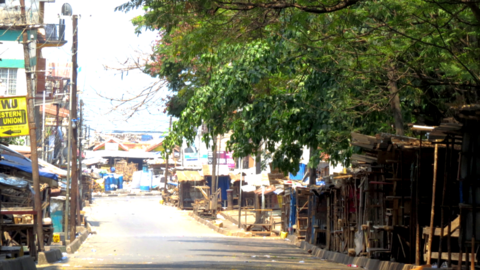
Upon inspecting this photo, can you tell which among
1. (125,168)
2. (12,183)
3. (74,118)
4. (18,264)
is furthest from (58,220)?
(125,168)

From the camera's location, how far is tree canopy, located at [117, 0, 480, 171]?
8742mm

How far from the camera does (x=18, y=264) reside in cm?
1332

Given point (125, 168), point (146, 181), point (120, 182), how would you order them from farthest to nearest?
point (125, 168) → point (146, 181) → point (120, 182)

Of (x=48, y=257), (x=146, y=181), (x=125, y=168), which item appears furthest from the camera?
(x=125, y=168)

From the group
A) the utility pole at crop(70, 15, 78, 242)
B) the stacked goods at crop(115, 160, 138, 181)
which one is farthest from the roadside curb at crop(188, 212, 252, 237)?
the stacked goods at crop(115, 160, 138, 181)

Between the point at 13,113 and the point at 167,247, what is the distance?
7.76 m

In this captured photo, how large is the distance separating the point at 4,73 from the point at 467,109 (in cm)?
2953

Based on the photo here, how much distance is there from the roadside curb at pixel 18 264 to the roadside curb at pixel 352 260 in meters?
7.58

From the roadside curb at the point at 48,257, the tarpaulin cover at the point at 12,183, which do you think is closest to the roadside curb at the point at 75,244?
the roadside curb at the point at 48,257

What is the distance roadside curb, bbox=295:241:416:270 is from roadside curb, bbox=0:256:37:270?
7.58 meters

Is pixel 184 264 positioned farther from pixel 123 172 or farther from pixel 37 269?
pixel 123 172

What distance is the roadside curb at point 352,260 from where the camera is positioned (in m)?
13.3

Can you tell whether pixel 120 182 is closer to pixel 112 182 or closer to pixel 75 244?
pixel 112 182

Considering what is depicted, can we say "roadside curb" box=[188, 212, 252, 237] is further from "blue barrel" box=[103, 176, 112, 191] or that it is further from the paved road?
"blue barrel" box=[103, 176, 112, 191]
